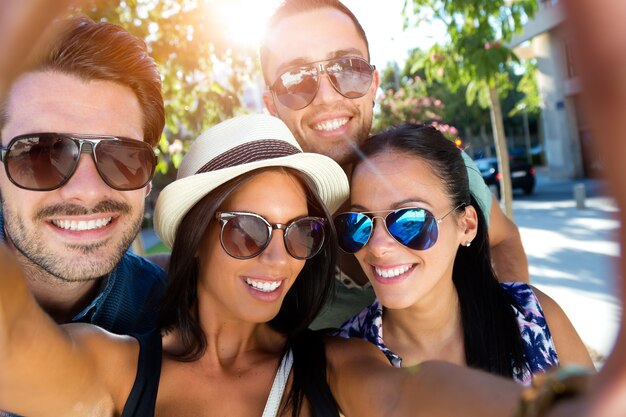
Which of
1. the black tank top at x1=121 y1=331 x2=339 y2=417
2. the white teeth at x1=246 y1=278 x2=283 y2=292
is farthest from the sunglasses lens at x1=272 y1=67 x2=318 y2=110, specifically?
the black tank top at x1=121 y1=331 x2=339 y2=417

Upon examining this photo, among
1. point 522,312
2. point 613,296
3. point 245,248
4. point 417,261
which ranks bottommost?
point 522,312

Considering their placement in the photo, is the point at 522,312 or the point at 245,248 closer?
the point at 245,248

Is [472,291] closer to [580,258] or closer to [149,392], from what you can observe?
[149,392]

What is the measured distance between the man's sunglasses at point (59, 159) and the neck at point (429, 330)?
1.26 meters

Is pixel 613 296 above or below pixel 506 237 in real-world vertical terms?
above

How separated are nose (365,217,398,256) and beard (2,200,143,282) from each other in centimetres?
101

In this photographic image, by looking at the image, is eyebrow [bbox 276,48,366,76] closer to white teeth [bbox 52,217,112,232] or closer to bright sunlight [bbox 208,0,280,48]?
bright sunlight [bbox 208,0,280,48]

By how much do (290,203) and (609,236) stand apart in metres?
1.54

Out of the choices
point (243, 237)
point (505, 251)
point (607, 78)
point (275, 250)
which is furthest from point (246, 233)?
point (505, 251)

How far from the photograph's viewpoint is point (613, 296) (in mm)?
566

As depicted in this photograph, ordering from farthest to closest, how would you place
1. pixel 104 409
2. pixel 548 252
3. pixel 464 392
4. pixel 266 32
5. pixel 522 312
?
pixel 548 252 → pixel 266 32 → pixel 522 312 → pixel 104 409 → pixel 464 392

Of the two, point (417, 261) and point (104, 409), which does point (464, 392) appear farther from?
point (104, 409)

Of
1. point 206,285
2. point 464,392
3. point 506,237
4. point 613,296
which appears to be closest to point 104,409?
point 206,285

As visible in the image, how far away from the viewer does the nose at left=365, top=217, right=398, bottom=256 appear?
2133 mm
